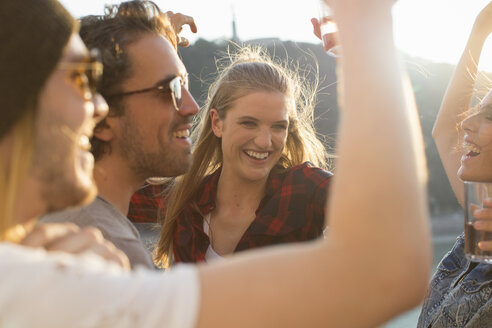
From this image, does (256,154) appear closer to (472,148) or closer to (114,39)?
(472,148)

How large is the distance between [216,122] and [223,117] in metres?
0.09

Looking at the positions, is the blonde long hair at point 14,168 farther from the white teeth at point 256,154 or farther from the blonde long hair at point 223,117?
the white teeth at point 256,154

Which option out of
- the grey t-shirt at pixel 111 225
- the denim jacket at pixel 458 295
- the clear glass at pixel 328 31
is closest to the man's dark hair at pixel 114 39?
the grey t-shirt at pixel 111 225

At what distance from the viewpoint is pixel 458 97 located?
3.30 metres

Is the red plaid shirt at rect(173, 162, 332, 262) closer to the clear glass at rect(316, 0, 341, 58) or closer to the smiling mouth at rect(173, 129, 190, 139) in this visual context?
the smiling mouth at rect(173, 129, 190, 139)

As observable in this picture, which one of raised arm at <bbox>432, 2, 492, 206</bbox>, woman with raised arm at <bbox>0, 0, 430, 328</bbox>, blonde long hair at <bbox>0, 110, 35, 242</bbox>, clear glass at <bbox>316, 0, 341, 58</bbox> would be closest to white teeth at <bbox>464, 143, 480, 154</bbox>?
raised arm at <bbox>432, 2, 492, 206</bbox>

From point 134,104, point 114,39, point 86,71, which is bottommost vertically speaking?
point 134,104

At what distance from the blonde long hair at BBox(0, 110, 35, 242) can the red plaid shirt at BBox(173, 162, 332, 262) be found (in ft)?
7.16

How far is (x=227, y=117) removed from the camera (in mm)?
3820

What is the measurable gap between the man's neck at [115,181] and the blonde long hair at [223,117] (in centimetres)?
112

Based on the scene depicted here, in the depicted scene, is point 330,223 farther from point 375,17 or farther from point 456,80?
point 456,80

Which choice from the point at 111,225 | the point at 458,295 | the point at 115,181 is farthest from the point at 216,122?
the point at 111,225

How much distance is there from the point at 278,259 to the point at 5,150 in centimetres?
56

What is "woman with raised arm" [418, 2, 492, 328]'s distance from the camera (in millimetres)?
2436
